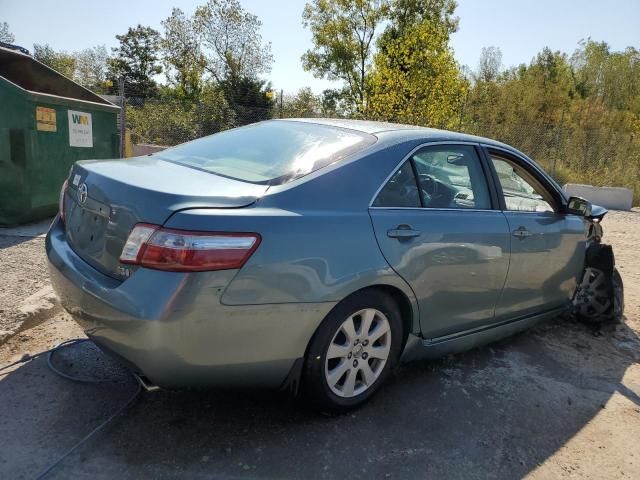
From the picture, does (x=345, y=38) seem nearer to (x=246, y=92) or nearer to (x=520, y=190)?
(x=246, y=92)

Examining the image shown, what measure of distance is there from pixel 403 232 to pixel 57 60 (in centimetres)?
4927

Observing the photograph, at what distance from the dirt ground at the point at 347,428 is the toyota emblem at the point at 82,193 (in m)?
1.06

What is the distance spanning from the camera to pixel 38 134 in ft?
20.5

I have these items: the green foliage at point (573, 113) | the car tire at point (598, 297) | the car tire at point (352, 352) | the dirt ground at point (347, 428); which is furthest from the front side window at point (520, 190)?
the green foliage at point (573, 113)

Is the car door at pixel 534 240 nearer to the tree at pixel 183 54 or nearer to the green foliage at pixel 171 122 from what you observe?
the green foliage at pixel 171 122

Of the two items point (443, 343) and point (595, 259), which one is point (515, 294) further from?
point (595, 259)

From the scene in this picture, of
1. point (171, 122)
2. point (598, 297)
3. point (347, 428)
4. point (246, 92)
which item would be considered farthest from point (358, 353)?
point (246, 92)

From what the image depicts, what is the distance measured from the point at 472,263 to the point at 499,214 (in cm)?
47

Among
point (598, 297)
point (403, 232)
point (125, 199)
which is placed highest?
point (125, 199)

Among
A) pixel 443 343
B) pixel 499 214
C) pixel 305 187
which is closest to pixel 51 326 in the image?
pixel 305 187

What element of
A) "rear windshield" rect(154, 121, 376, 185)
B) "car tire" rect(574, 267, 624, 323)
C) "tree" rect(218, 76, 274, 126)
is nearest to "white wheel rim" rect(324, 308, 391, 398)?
"rear windshield" rect(154, 121, 376, 185)

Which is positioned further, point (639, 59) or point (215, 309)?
point (639, 59)

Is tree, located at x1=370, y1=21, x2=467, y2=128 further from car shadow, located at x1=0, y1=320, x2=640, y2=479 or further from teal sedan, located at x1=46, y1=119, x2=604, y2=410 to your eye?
car shadow, located at x1=0, y1=320, x2=640, y2=479

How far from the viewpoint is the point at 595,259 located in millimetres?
4426
